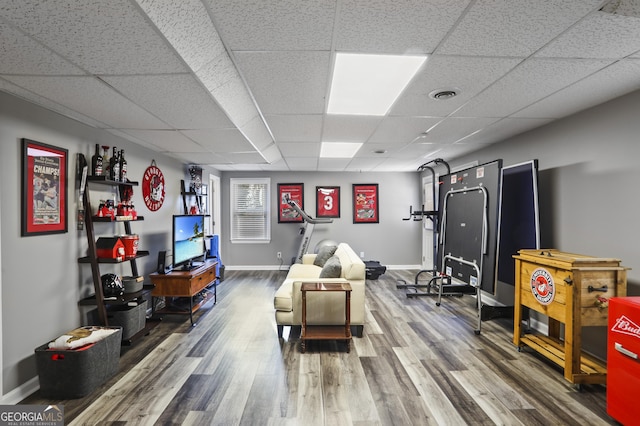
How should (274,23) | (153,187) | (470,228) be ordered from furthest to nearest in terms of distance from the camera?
(153,187) → (470,228) → (274,23)

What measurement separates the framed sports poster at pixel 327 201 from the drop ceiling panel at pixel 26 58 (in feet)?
17.7

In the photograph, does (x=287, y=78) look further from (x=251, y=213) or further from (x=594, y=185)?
(x=251, y=213)

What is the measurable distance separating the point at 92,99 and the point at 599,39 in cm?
334

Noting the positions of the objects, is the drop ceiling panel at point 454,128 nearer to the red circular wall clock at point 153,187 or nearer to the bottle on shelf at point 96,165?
the bottle on shelf at point 96,165

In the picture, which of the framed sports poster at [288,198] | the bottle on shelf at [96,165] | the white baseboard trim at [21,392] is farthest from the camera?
the framed sports poster at [288,198]

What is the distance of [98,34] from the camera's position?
4.72 feet

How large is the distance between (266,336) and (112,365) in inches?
55.3

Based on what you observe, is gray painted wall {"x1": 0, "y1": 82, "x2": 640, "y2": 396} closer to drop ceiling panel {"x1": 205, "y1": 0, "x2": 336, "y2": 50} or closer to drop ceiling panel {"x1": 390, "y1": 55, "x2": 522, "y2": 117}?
drop ceiling panel {"x1": 390, "y1": 55, "x2": 522, "y2": 117}

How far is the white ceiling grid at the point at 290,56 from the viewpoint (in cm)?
136

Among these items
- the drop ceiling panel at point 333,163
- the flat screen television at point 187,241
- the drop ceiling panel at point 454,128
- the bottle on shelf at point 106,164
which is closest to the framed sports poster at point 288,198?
the drop ceiling panel at point 333,163

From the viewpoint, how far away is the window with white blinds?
22.6 ft

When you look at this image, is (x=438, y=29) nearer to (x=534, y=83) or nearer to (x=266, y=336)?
(x=534, y=83)

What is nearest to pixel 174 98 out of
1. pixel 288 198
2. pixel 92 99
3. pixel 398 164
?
pixel 92 99

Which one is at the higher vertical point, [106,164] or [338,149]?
[338,149]
